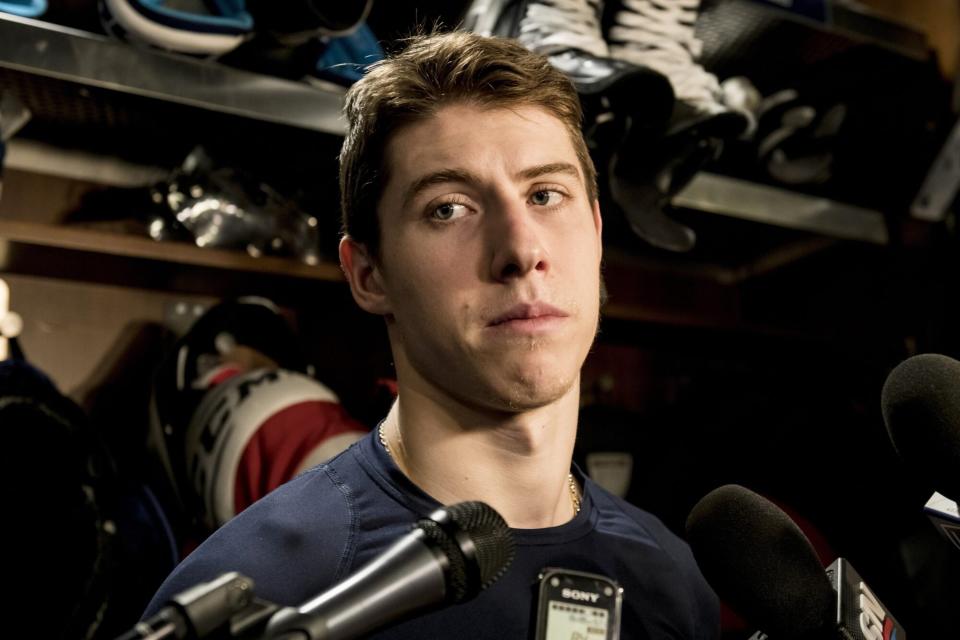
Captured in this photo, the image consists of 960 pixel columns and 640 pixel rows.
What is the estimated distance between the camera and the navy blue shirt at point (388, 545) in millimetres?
678

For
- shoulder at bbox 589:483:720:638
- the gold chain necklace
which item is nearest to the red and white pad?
the gold chain necklace

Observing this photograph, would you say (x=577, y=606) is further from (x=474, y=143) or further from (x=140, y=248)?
(x=140, y=248)

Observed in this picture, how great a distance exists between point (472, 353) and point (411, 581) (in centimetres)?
33

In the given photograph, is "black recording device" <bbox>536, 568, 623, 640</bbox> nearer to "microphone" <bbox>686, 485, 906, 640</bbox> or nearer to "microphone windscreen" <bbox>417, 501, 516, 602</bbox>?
"microphone" <bbox>686, 485, 906, 640</bbox>

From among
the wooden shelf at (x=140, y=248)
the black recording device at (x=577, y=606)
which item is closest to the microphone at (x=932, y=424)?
the black recording device at (x=577, y=606)

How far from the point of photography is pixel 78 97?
124cm

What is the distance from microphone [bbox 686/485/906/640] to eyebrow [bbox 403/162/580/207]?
1.09 feet

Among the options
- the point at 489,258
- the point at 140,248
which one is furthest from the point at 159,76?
the point at 489,258

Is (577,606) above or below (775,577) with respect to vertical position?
below

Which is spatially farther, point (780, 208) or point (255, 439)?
point (780, 208)

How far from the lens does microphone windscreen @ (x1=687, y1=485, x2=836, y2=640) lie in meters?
0.55

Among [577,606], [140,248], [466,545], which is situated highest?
[466,545]

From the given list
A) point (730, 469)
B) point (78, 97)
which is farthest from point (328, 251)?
point (730, 469)

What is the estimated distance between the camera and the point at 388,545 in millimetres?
714
